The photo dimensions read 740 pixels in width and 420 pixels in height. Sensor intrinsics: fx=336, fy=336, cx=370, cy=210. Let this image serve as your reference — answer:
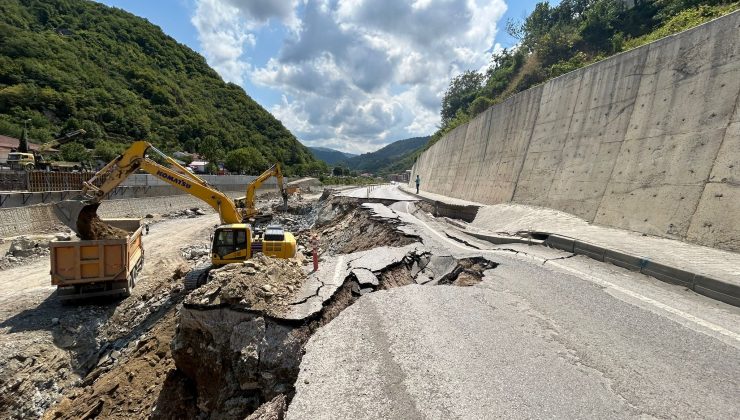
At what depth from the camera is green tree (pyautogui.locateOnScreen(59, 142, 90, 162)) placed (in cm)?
3788

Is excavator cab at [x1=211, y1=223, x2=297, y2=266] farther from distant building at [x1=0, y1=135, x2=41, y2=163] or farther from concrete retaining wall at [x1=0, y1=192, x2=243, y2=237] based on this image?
distant building at [x1=0, y1=135, x2=41, y2=163]

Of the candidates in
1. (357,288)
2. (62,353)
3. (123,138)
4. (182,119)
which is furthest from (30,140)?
(357,288)

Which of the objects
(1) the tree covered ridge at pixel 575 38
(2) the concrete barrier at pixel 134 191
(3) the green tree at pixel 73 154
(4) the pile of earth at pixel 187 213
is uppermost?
(1) the tree covered ridge at pixel 575 38

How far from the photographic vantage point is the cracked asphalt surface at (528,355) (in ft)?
9.95

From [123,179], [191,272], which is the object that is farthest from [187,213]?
[191,272]

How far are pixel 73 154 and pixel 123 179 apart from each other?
37962 mm

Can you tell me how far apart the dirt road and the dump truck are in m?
0.43

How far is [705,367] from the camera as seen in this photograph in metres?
3.46

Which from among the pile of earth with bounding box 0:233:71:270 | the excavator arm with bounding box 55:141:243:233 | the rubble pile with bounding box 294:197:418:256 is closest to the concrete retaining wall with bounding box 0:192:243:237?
the pile of earth with bounding box 0:233:71:270

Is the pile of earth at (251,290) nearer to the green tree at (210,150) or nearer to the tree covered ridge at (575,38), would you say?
the tree covered ridge at (575,38)

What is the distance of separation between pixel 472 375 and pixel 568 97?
45.1ft

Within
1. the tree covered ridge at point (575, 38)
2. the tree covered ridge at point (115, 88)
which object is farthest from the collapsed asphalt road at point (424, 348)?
the tree covered ridge at point (115, 88)

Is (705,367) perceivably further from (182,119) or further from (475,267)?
(182,119)

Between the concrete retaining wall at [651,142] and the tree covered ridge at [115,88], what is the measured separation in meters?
56.7
